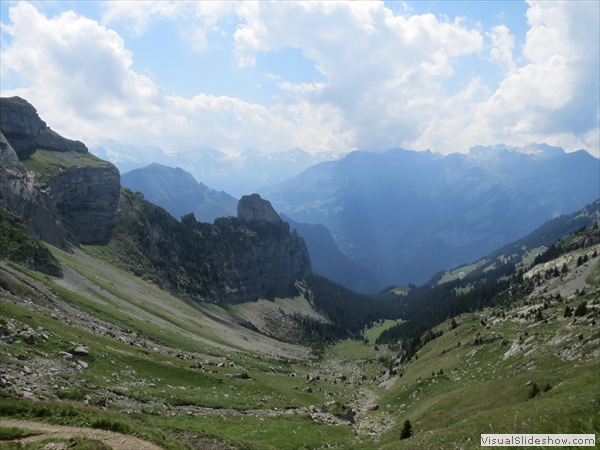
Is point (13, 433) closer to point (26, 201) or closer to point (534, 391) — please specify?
point (534, 391)

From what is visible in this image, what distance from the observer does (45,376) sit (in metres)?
30.1

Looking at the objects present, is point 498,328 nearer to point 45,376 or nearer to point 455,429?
point 455,429

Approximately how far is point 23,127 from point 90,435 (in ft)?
674

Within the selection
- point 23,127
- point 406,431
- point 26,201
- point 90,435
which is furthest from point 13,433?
point 23,127

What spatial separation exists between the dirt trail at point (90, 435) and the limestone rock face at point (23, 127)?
187 metres

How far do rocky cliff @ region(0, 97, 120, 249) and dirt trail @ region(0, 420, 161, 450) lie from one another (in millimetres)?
126348

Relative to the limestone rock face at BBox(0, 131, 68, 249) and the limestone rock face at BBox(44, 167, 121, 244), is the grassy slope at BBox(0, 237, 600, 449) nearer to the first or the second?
the limestone rock face at BBox(0, 131, 68, 249)

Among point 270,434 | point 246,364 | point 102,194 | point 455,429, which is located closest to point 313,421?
point 270,434

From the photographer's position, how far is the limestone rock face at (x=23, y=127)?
16025 centimetres

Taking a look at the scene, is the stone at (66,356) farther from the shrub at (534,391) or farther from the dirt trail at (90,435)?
the shrub at (534,391)

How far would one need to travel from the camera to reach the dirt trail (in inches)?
704

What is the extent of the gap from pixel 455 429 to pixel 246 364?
66.3 meters

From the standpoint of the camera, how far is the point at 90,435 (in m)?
18.5

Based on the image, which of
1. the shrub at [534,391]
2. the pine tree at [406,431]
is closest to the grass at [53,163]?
the pine tree at [406,431]
